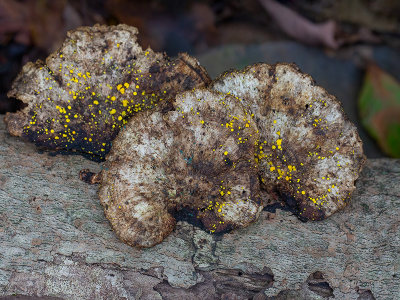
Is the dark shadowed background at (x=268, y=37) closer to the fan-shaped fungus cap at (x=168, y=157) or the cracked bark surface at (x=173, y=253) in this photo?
the cracked bark surface at (x=173, y=253)

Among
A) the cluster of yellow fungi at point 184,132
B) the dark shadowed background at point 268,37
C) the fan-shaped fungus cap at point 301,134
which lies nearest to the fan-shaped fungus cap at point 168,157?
the cluster of yellow fungi at point 184,132

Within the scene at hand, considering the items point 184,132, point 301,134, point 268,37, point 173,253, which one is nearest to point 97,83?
point 184,132

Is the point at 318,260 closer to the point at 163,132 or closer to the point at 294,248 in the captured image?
the point at 294,248

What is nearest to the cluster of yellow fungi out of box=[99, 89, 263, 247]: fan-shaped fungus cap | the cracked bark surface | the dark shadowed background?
box=[99, 89, 263, 247]: fan-shaped fungus cap

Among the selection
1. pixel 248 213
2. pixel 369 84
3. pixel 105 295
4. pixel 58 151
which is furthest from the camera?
pixel 369 84

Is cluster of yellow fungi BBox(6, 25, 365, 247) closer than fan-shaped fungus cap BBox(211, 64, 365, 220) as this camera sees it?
Yes

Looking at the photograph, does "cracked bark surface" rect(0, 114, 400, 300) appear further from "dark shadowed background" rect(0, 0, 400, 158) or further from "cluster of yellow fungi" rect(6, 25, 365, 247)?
"dark shadowed background" rect(0, 0, 400, 158)

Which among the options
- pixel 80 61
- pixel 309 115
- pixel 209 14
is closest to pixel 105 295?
pixel 80 61
